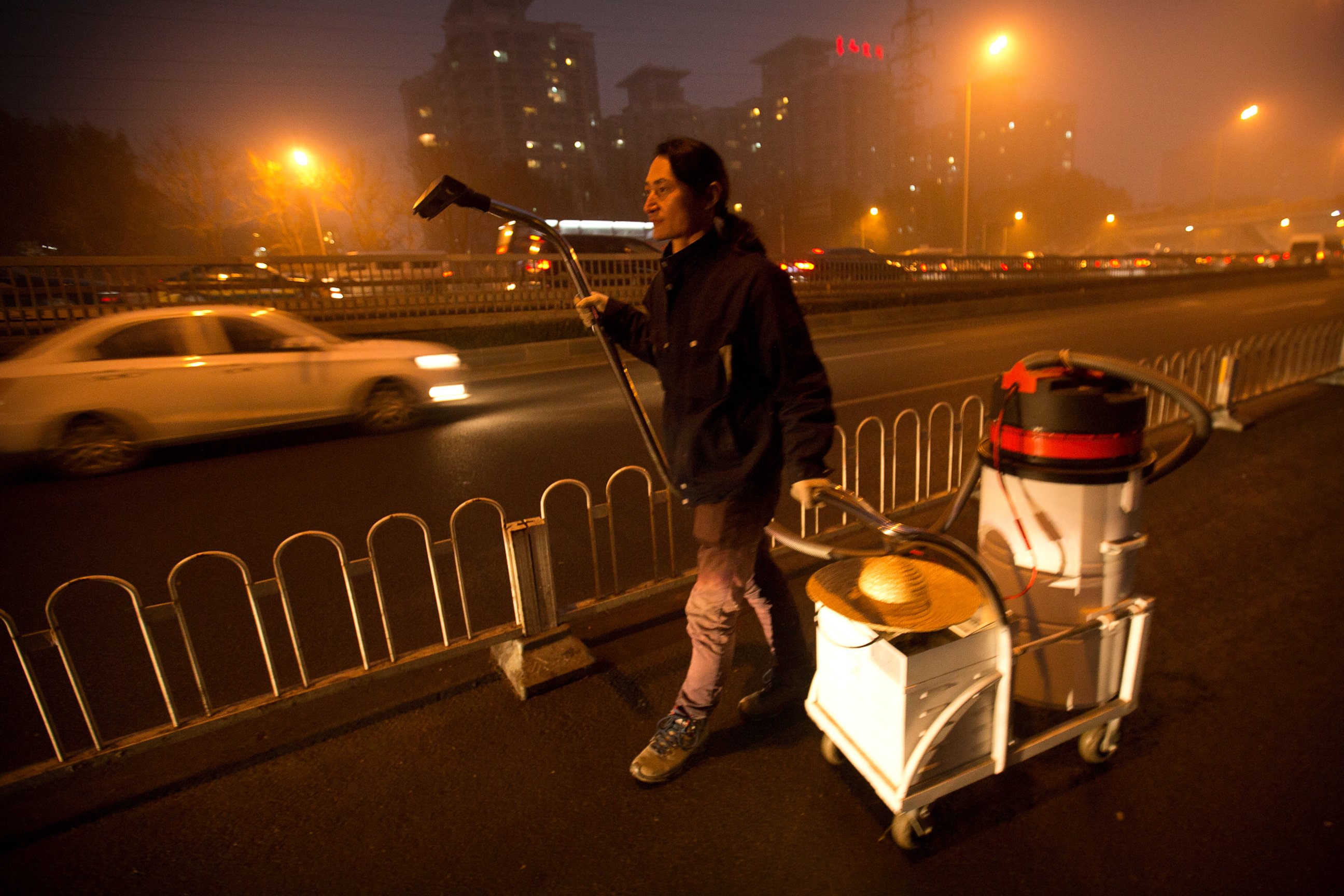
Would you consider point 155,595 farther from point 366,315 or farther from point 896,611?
point 366,315

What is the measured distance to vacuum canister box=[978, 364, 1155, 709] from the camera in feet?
7.67

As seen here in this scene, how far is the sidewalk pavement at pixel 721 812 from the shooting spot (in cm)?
214

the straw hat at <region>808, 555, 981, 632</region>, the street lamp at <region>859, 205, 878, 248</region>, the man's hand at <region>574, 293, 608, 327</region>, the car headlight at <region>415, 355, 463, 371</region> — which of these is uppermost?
the street lamp at <region>859, 205, 878, 248</region>

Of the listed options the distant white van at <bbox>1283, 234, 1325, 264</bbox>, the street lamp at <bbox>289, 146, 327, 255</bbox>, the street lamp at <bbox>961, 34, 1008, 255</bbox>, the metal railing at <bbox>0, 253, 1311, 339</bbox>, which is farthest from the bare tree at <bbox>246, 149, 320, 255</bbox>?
the distant white van at <bbox>1283, 234, 1325, 264</bbox>

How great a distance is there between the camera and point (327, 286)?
14.1 metres

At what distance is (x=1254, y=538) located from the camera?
14.6ft

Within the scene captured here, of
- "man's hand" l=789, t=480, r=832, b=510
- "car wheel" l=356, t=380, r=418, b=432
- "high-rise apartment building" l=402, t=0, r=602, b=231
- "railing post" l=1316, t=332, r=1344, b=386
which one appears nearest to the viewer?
"man's hand" l=789, t=480, r=832, b=510

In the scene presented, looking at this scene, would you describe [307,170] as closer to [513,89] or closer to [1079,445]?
[1079,445]

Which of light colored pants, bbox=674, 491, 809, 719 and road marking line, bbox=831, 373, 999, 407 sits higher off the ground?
light colored pants, bbox=674, 491, 809, 719

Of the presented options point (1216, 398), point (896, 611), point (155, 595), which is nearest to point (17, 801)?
point (155, 595)

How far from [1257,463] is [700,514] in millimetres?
5934

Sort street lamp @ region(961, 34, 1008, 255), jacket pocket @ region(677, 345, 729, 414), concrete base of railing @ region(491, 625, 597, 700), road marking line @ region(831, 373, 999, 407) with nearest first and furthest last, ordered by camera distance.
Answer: jacket pocket @ region(677, 345, 729, 414) < concrete base of railing @ region(491, 625, 597, 700) < road marking line @ region(831, 373, 999, 407) < street lamp @ region(961, 34, 1008, 255)

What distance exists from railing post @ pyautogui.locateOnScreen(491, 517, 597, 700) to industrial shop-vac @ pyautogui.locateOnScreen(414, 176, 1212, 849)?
0.85 m

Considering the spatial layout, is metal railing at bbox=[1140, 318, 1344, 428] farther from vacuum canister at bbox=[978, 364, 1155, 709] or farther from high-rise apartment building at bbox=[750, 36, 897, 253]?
high-rise apartment building at bbox=[750, 36, 897, 253]
